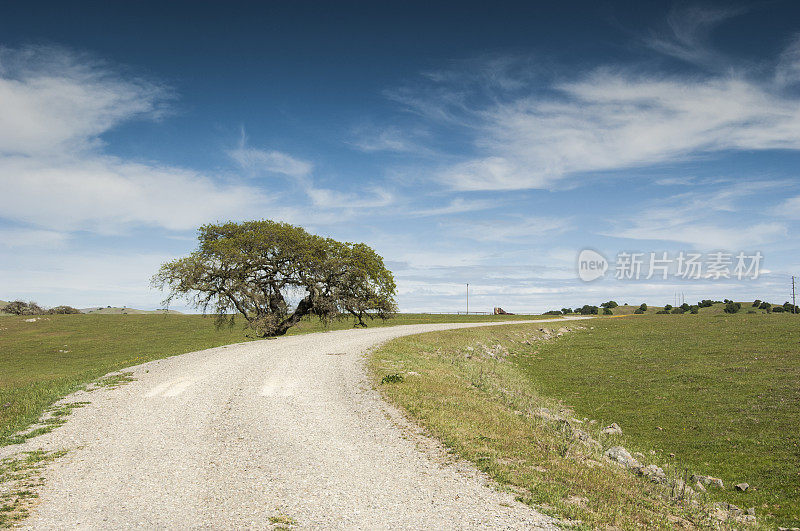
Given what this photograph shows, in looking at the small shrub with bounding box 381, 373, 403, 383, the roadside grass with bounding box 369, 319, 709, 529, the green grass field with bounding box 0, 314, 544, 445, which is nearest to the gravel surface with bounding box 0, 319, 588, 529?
the roadside grass with bounding box 369, 319, 709, 529

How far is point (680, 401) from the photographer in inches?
883

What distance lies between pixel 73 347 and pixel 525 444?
191 ft

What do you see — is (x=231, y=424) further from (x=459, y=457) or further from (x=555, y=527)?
(x=555, y=527)

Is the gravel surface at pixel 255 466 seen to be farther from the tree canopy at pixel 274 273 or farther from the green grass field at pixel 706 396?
the tree canopy at pixel 274 273

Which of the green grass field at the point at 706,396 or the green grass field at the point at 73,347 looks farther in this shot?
the green grass field at the point at 73,347

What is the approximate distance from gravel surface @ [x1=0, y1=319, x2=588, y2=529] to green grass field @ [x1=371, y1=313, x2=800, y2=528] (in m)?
1.30

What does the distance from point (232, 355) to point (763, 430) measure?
86.4 feet

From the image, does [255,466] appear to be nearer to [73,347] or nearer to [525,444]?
[525,444]

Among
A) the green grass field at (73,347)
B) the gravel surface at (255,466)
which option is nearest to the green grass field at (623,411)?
the gravel surface at (255,466)

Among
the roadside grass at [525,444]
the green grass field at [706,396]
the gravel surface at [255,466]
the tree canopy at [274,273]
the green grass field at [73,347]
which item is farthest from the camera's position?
the tree canopy at [274,273]

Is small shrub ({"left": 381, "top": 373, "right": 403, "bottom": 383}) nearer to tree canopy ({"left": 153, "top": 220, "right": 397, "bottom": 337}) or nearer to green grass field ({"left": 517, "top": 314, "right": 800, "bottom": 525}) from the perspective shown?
green grass field ({"left": 517, "top": 314, "right": 800, "bottom": 525})

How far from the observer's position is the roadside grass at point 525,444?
8.93 metres

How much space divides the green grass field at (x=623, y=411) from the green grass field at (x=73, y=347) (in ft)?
45.5

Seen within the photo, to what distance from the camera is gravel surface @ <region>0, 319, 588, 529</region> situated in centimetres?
834
